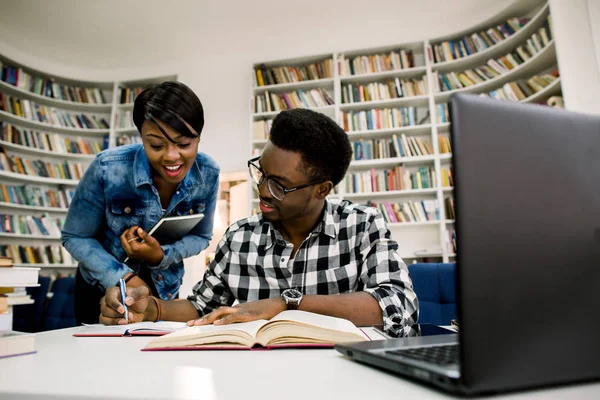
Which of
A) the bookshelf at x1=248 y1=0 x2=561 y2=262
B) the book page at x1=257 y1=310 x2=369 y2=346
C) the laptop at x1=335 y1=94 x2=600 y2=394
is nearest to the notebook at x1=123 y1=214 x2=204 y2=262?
the book page at x1=257 y1=310 x2=369 y2=346

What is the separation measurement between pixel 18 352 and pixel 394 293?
79cm

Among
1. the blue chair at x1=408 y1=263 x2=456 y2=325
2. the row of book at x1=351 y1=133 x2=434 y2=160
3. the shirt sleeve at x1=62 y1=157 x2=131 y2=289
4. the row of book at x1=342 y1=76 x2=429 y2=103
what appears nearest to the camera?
the shirt sleeve at x1=62 y1=157 x2=131 y2=289

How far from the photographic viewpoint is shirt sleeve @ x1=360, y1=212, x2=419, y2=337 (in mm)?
917

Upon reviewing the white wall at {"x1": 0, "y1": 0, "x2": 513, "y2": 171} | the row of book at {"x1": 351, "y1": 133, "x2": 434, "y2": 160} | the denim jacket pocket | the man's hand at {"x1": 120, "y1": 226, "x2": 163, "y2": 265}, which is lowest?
the man's hand at {"x1": 120, "y1": 226, "x2": 163, "y2": 265}

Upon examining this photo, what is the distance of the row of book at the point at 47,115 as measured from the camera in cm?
401

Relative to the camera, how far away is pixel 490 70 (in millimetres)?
3521

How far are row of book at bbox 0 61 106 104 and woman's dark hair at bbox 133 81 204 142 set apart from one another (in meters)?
3.80

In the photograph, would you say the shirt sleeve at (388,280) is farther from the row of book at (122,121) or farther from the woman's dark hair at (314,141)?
the row of book at (122,121)

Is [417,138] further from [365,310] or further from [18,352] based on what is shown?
[18,352]

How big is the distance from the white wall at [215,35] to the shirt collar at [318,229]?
9.93 feet

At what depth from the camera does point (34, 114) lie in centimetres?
416

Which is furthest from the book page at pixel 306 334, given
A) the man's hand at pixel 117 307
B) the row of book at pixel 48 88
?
the row of book at pixel 48 88

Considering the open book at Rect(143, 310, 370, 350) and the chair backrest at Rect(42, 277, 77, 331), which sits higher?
the open book at Rect(143, 310, 370, 350)

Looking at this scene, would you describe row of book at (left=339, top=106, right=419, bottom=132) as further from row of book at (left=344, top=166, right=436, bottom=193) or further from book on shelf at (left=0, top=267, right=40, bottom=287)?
book on shelf at (left=0, top=267, right=40, bottom=287)
